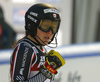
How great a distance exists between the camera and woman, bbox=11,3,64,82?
135 cm

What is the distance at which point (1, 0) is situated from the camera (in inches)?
185

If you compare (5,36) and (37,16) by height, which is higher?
(37,16)

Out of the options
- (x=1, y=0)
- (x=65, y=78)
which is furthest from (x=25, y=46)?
(x=1, y=0)

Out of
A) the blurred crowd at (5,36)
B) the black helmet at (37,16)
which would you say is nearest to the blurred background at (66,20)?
the blurred crowd at (5,36)

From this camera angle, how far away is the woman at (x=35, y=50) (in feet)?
4.43

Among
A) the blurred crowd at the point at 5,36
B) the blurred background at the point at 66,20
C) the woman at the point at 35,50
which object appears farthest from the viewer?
the blurred background at the point at 66,20

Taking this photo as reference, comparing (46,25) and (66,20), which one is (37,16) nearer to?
(46,25)

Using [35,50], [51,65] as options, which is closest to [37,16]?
[35,50]

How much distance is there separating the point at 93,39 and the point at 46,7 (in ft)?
12.8

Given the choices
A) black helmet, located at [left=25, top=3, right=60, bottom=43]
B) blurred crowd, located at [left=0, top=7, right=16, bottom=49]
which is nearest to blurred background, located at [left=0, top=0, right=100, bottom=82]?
blurred crowd, located at [left=0, top=7, right=16, bottom=49]

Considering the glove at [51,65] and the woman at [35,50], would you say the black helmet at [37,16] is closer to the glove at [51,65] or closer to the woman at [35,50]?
the woman at [35,50]

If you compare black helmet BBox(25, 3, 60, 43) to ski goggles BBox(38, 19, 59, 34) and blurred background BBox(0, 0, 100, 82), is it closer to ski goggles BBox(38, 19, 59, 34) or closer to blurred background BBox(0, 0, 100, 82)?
ski goggles BBox(38, 19, 59, 34)

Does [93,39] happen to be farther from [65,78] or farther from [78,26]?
[65,78]

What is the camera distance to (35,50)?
55.6 inches
